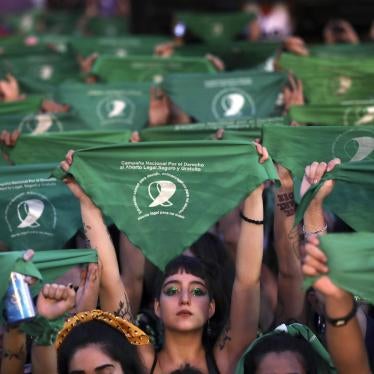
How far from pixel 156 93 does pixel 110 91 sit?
17.4 inches

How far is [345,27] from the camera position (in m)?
10.5

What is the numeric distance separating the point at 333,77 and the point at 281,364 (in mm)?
3610

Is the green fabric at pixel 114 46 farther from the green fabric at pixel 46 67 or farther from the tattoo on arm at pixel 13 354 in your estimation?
the tattoo on arm at pixel 13 354

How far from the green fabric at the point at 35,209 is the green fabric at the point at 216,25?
207 inches

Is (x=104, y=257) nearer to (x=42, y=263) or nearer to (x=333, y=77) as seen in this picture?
(x=42, y=263)

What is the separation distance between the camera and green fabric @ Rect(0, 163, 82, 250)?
6125mm

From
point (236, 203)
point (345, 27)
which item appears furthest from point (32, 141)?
point (345, 27)

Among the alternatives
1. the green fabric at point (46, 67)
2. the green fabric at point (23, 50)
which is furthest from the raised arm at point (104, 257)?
the green fabric at point (23, 50)

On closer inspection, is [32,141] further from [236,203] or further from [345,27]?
[345,27]

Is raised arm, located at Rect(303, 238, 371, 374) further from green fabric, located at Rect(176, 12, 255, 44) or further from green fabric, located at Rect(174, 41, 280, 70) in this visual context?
green fabric, located at Rect(176, 12, 255, 44)

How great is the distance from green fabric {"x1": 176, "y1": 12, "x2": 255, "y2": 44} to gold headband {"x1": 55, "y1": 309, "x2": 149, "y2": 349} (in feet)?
20.9

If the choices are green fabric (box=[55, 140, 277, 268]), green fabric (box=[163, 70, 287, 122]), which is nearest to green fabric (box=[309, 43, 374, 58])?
green fabric (box=[163, 70, 287, 122])

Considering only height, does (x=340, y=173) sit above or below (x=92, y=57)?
above

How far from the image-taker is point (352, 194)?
5473 mm
